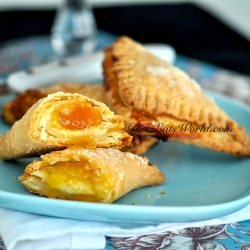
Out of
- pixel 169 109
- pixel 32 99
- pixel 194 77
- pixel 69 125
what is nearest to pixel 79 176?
pixel 69 125

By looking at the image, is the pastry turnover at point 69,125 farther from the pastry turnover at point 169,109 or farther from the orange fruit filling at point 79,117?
the pastry turnover at point 169,109

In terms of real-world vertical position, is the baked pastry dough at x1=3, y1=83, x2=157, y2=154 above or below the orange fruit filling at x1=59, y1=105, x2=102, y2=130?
below

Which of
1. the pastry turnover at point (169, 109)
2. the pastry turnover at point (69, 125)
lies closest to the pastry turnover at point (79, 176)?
the pastry turnover at point (69, 125)

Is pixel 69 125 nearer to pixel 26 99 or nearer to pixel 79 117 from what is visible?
pixel 79 117

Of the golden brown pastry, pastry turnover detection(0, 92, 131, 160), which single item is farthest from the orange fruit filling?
the golden brown pastry

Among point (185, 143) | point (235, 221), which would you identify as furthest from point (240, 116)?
point (235, 221)

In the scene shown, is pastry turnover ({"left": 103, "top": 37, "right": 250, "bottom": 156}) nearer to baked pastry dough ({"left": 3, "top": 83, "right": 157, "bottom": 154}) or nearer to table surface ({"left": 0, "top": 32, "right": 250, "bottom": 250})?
baked pastry dough ({"left": 3, "top": 83, "right": 157, "bottom": 154})
